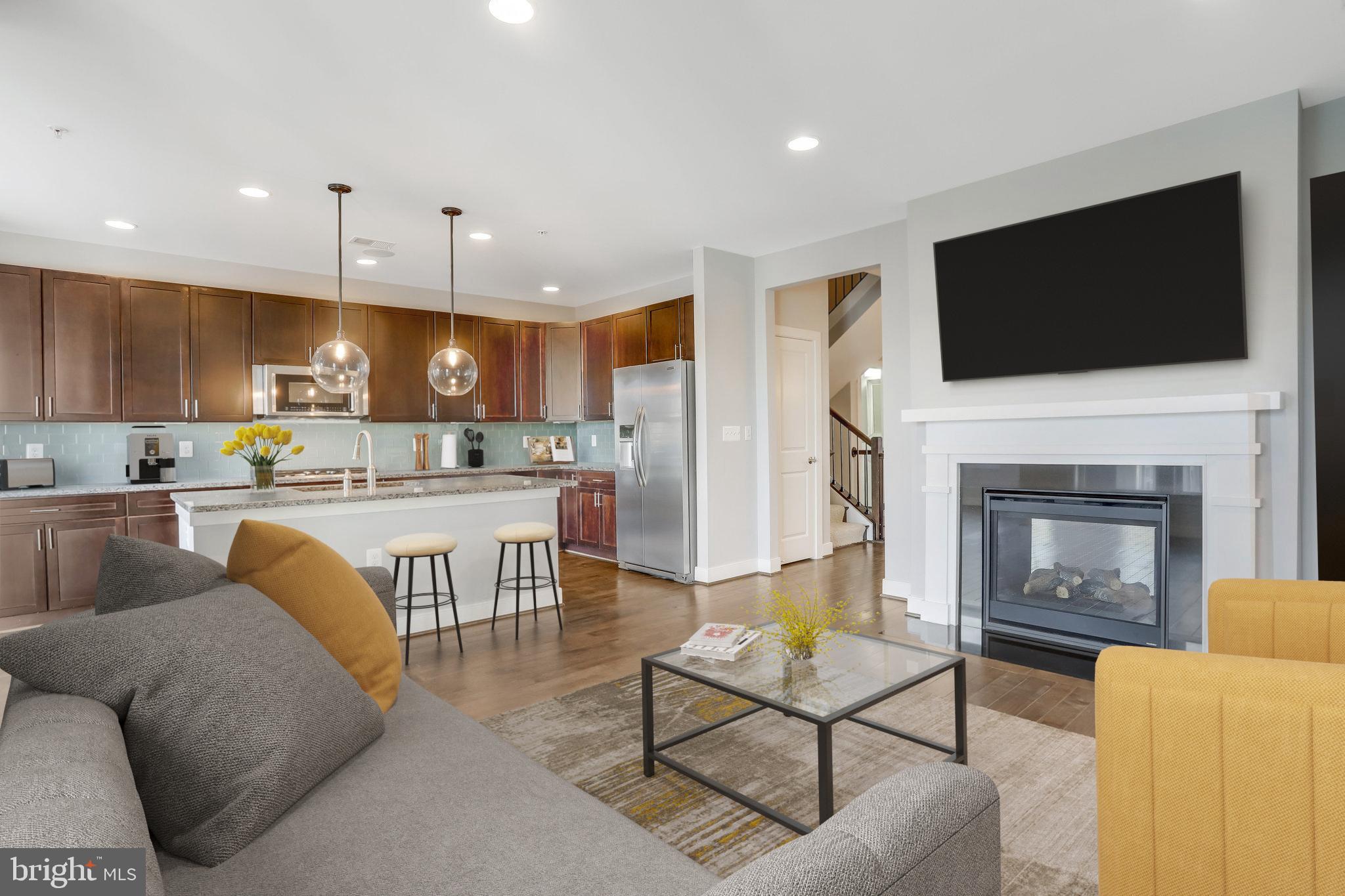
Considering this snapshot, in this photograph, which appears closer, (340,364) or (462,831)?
(462,831)

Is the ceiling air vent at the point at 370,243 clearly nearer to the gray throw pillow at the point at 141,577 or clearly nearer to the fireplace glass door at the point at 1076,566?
the gray throw pillow at the point at 141,577

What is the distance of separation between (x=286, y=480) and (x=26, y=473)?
1.58m

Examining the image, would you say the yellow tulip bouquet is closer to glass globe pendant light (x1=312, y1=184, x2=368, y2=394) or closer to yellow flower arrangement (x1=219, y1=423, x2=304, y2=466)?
yellow flower arrangement (x1=219, y1=423, x2=304, y2=466)

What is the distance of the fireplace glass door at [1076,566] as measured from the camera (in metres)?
3.42

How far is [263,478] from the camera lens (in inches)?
165

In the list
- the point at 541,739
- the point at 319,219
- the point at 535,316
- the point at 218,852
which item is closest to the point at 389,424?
the point at 535,316

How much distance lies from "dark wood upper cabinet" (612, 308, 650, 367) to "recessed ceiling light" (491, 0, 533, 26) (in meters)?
3.96

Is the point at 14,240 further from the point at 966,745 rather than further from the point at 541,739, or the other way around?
the point at 966,745

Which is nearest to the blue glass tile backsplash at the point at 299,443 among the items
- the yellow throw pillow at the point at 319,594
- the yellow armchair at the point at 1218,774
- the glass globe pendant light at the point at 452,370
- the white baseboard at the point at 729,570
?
the white baseboard at the point at 729,570

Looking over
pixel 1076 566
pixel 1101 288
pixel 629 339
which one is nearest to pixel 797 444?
pixel 629 339

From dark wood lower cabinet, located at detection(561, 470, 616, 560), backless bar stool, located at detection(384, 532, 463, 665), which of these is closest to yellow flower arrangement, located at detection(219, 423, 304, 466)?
backless bar stool, located at detection(384, 532, 463, 665)

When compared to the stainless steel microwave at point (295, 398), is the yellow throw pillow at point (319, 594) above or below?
below

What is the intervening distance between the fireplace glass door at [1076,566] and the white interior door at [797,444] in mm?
2295

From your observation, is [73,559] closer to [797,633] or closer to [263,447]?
[263,447]
